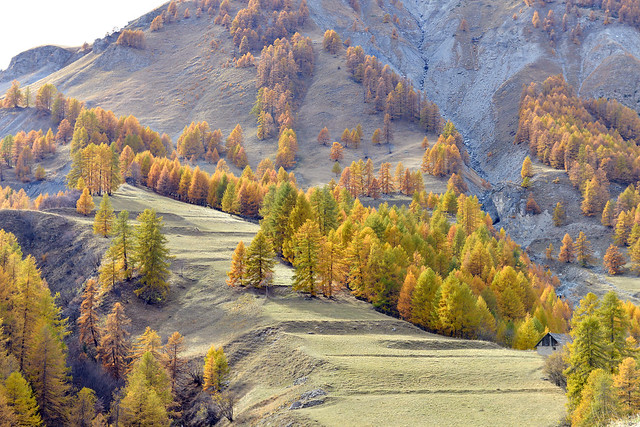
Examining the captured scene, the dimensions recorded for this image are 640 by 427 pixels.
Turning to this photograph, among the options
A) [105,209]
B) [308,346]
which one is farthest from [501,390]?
[105,209]

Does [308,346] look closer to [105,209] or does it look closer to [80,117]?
[105,209]

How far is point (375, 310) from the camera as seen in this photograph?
2707 inches

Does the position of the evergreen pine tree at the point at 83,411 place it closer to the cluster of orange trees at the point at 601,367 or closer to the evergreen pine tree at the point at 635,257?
the cluster of orange trees at the point at 601,367

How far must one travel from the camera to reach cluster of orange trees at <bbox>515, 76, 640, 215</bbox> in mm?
150875

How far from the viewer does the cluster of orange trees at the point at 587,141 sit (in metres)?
151

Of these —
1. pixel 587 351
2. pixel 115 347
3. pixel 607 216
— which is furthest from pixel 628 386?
pixel 607 216

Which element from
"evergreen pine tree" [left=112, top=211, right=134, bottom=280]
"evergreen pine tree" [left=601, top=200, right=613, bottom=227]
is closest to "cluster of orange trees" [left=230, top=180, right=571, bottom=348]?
"evergreen pine tree" [left=112, top=211, right=134, bottom=280]

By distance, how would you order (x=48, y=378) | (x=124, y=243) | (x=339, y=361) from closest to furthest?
(x=339, y=361) → (x=48, y=378) → (x=124, y=243)

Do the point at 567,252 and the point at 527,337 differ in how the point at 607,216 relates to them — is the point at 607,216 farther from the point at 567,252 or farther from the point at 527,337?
the point at 527,337

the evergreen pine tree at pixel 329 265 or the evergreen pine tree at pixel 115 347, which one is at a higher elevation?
the evergreen pine tree at pixel 329 265

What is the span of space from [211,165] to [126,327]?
379ft

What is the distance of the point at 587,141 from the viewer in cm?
16375

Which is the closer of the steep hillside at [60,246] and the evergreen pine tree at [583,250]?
the steep hillside at [60,246]

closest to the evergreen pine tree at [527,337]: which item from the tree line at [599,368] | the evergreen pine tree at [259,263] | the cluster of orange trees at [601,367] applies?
the tree line at [599,368]
